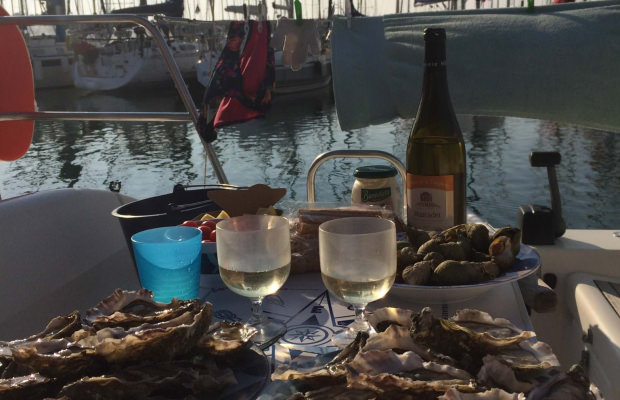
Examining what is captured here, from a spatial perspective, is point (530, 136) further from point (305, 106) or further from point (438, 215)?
point (438, 215)

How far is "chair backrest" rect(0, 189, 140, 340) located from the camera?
187 centimetres

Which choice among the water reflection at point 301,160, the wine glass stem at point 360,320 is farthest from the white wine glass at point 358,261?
the water reflection at point 301,160

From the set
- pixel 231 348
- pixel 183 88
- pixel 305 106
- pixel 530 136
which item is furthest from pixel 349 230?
pixel 305 106

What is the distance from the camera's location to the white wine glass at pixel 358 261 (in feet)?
3.63

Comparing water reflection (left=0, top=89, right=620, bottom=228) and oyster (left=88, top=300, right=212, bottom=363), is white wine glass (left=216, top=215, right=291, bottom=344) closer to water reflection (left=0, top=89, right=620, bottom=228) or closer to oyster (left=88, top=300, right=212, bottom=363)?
oyster (left=88, top=300, right=212, bottom=363)

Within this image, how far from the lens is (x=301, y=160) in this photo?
18.2 m

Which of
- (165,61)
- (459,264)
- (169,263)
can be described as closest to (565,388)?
(459,264)

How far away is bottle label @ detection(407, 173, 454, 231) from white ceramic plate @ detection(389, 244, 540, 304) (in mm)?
293

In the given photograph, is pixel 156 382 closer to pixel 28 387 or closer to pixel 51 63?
pixel 28 387

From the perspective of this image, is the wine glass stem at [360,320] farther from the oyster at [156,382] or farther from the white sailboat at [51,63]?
the white sailboat at [51,63]

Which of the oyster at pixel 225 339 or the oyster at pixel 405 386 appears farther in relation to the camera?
the oyster at pixel 225 339

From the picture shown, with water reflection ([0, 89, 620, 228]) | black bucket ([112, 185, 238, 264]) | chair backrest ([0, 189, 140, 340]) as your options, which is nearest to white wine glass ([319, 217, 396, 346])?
black bucket ([112, 185, 238, 264])

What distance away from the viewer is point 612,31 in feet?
6.10

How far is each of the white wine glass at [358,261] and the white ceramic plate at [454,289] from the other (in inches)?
5.6
